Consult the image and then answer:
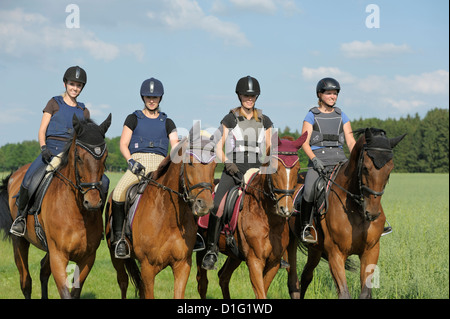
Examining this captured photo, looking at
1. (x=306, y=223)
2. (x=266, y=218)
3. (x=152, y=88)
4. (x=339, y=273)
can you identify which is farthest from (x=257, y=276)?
(x=152, y=88)

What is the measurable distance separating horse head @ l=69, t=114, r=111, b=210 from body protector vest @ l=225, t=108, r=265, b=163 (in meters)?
2.26

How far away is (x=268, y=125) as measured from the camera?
8641 millimetres

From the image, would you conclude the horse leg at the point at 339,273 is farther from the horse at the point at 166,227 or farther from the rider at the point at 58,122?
the rider at the point at 58,122

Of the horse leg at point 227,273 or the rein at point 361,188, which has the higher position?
the rein at point 361,188

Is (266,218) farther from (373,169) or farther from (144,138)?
(144,138)

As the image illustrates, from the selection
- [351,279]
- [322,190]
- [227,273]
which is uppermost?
[322,190]

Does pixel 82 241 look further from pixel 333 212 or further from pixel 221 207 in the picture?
pixel 333 212

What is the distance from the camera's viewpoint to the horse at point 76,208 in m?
6.98

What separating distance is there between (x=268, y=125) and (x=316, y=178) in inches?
51.5

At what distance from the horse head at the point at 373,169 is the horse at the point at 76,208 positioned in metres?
3.92

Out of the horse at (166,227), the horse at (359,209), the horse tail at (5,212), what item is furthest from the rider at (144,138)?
the horse tail at (5,212)

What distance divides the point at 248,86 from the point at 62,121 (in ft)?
10.8

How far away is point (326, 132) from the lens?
9.04 metres

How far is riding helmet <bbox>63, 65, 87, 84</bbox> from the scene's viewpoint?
343 inches
